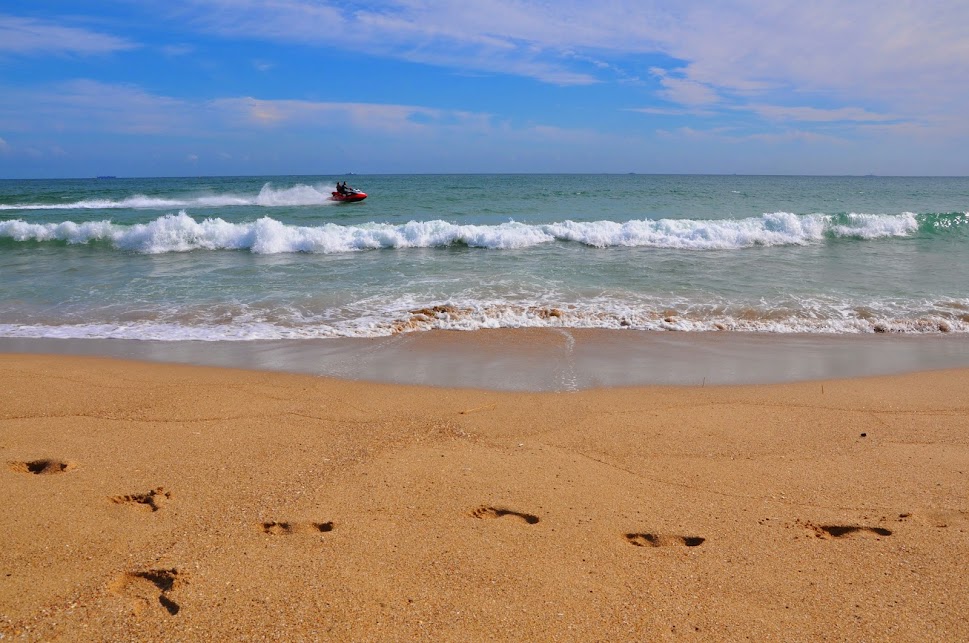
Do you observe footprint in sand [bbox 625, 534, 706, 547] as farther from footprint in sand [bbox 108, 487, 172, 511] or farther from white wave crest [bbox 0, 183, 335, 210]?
white wave crest [bbox 0, 183, 335, 210]

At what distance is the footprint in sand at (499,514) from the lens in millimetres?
3339

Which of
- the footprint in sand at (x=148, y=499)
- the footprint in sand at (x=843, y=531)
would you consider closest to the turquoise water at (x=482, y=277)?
the footprint in sand at (x=148, y=499)

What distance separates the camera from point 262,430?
4.52 m

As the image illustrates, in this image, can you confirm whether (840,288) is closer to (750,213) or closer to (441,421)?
(441,421)

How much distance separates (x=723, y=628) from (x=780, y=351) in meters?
5.42

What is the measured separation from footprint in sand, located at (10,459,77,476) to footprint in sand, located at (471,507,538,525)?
271 centimetres

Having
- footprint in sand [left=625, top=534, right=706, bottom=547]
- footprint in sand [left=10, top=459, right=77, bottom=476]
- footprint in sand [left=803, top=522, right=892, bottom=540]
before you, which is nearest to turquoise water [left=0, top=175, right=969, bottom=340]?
footprint in sand [left=10, top=459, right=77, bottom=476]

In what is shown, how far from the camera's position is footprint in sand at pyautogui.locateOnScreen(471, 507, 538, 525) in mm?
3339

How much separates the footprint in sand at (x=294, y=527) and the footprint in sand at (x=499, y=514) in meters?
0.82

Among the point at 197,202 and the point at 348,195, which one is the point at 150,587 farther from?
the point at 197,202

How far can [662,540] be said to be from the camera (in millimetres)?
3158

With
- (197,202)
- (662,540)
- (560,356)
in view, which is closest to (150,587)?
(662,540)

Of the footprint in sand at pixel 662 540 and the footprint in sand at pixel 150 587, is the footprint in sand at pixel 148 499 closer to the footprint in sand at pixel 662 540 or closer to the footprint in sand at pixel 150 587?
the footprint in sand at pixel 150 587

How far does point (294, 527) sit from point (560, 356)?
4.21 m
